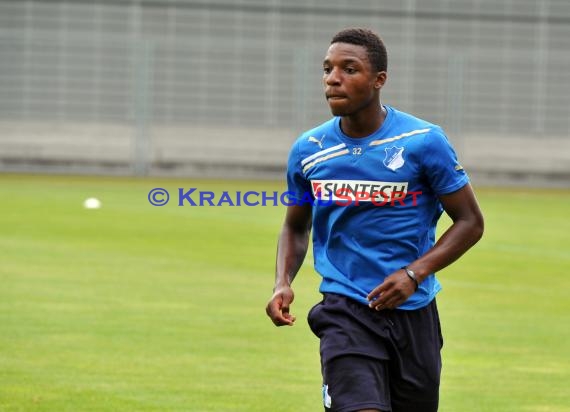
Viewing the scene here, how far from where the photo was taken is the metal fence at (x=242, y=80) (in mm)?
36500

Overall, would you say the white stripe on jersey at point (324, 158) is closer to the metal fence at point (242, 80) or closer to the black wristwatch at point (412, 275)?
the black wristwatch at point (412, 275)

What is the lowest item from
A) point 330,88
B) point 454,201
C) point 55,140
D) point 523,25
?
point 55,140

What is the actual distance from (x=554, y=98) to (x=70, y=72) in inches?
465

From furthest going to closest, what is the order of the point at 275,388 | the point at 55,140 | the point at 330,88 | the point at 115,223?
1. the point at 55,140
2. the point at 115,223
3. the point at 275,388
4. the point at 330,88

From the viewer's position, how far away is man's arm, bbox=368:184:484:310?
598 cm

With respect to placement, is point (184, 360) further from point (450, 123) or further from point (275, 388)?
point (450, 123)

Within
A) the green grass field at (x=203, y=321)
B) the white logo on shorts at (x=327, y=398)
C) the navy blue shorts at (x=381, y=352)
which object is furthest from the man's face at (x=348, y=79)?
the green grass field at (x=203, y=321)

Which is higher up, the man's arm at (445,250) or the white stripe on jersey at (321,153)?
the white stripe on jersey at (321,153)

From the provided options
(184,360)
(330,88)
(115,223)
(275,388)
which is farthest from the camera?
(115,223)

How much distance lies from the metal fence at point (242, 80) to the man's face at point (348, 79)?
30.5 m

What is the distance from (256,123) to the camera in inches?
1480

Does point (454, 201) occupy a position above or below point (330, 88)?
below

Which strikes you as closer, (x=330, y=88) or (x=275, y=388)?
(x=330, y=88)

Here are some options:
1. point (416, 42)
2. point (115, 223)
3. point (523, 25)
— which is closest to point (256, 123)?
point (416, 42)
